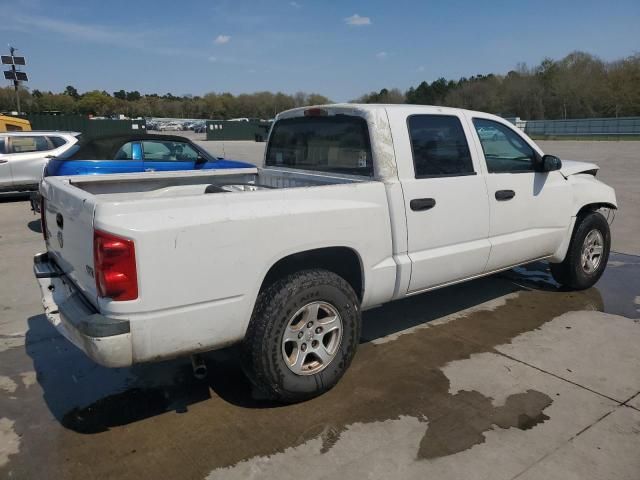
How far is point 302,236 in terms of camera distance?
3.13 meters

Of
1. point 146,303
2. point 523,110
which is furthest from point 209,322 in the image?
point 523,110

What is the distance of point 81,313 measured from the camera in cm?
288

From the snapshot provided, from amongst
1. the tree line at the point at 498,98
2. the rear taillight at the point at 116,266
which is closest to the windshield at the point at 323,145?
the rear taillight at the point at 116,266

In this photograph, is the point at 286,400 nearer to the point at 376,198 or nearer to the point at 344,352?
the point at 344,352

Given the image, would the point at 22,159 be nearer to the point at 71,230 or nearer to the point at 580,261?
the point at 71,230

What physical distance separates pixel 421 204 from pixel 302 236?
1074 mm

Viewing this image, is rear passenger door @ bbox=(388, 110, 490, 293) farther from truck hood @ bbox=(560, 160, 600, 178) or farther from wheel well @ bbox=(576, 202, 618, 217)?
wheel well @ bbox=(576, 202, 618, 217)

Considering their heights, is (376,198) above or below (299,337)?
above

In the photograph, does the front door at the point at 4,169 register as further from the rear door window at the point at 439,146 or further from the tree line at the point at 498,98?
the tree line at the point at 498,98

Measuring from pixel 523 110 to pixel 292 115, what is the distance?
299 ft

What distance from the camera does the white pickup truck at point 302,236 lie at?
2.66 meters

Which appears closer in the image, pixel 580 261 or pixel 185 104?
pixel 580 261

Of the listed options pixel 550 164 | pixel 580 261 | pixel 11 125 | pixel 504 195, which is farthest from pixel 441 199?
pixel 11 125

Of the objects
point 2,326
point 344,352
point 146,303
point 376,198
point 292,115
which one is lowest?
point 2,326
